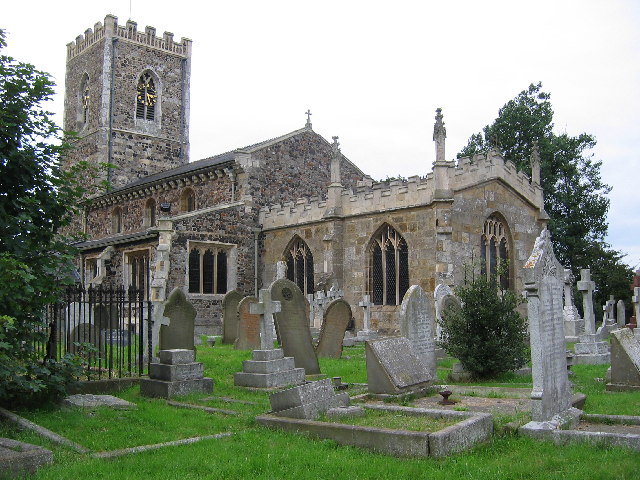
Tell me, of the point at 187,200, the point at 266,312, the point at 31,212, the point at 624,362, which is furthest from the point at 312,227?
the point at 31,212

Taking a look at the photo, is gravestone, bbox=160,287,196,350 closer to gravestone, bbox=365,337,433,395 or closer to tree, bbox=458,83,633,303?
gravestone, bbox=365,337,433,395

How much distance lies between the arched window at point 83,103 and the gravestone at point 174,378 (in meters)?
32.6

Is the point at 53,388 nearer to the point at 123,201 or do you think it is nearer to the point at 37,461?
the point at 37,461

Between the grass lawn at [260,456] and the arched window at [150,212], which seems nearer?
the grass lawn at [260,456]

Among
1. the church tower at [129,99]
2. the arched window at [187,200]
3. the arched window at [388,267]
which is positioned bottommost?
the arched window at [388,267]

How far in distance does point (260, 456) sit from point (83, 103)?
38182 mm

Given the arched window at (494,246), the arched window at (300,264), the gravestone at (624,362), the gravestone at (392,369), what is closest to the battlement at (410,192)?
the arched window at (300,264)

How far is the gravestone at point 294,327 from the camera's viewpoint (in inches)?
458

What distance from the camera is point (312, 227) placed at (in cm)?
2478

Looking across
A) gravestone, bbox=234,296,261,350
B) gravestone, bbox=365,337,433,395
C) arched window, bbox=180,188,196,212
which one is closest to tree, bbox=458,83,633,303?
arched window, bbox=180,188,196,212

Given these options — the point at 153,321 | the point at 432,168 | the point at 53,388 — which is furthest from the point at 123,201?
the point at 53,388

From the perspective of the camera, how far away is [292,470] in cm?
558

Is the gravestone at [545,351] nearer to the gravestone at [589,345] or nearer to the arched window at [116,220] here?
the gravestone at [589,345]

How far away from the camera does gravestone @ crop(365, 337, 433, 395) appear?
871cm
